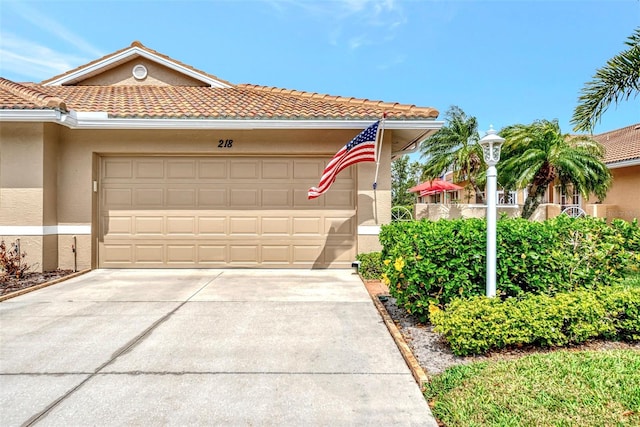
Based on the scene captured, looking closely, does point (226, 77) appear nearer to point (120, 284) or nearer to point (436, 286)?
point (120, 284)

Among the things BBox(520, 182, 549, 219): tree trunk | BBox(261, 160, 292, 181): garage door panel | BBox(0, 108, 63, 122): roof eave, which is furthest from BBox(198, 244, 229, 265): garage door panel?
BBox(520, 182, 549, 219): tree trunk

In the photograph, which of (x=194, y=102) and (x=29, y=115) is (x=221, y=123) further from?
(x=29, y=115)

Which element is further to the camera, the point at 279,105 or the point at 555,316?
the point at 279,105

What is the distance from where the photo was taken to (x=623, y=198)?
1473 cm

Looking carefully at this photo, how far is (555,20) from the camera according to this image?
10.1 meters

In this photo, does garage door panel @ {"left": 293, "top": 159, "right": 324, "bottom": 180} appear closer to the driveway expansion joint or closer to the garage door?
the garage door

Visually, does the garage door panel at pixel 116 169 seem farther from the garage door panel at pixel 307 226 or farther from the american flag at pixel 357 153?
the american flag at pixel 357 153

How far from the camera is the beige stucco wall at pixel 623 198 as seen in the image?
14.1m

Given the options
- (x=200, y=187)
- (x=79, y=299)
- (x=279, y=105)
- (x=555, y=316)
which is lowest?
(x=79, y=299)

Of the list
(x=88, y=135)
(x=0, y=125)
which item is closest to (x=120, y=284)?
(x=88, y=135)

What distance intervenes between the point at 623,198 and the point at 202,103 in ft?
52.8

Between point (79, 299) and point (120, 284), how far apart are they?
3.55ft

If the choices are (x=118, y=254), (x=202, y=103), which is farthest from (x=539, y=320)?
(x=118, y=254)

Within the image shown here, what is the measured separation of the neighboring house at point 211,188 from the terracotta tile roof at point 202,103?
64mm
